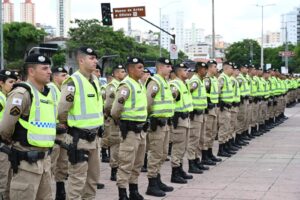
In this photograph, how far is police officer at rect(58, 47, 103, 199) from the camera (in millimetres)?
5664

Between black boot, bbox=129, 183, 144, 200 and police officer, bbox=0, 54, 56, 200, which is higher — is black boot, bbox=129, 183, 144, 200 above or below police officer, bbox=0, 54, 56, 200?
below

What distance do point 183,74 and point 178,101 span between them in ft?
1.98

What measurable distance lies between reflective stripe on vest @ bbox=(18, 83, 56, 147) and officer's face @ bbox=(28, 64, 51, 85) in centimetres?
10

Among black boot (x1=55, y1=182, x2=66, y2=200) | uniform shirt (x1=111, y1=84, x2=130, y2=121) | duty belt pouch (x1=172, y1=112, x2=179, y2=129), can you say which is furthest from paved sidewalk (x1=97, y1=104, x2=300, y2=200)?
uniform shirt (x1=111, y1=84, x2=130, y2=121)

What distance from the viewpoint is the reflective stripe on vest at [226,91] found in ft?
38.4

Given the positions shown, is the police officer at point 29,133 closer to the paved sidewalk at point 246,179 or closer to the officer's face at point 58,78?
the paved sidewalk at point 246,179

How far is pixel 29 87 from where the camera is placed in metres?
4.80

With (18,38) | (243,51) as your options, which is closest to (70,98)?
(18,38)

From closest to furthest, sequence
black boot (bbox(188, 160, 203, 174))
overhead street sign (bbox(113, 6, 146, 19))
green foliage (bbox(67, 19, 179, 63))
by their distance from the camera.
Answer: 1. black boot (bbox(188, 160, 203, 174))
2. overhead street sign (bbox(113, 6, 146, 19))
3. green foliage (bbox(67, 19, 179, 63))

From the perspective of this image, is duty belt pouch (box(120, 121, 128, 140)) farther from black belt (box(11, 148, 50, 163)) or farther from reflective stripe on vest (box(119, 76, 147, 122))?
black belt (box(11, 148, 50, 163))

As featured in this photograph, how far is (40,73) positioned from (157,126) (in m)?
3.26

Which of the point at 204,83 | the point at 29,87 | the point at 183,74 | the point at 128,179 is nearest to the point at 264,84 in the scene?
the point at 204,83

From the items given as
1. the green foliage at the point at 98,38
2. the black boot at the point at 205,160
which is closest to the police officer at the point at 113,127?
the black boot at the point at 205,160

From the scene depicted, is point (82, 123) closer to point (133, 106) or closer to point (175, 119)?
point (133, 106)
